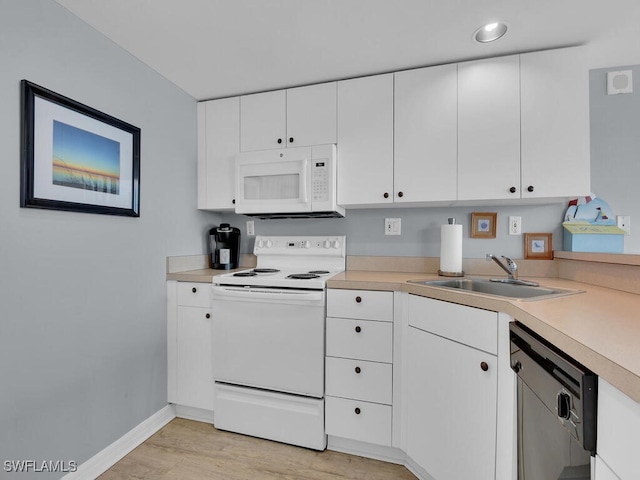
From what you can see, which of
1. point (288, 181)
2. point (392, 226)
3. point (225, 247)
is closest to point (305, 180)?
point (288, 181)

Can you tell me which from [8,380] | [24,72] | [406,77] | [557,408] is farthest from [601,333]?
[24,72]

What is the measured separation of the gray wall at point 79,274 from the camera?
117 cm

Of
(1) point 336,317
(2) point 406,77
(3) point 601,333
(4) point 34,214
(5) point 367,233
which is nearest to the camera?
(3) point 601,333

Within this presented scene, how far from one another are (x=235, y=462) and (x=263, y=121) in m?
2.07

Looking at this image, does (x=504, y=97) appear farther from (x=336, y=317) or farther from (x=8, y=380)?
(x=8, y=380)

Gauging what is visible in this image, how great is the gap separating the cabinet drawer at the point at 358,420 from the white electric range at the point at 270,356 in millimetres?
62

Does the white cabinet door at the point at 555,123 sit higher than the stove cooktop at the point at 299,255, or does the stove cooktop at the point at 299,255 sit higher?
the white cabinet door at the point at 555,123

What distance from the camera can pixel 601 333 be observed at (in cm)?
69

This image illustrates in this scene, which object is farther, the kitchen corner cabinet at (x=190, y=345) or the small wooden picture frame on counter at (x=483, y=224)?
the small wooden picture frame on counter at (x=483, y=224)

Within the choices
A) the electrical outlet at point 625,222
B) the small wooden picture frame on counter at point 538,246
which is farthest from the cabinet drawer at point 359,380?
the electrical outlet at point 625,222

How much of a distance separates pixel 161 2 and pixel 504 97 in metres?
1.80

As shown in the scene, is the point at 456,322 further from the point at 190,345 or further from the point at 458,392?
the point at 190,345

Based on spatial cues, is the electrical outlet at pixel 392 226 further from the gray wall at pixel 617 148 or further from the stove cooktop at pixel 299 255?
the gray wall at pixel 617 148

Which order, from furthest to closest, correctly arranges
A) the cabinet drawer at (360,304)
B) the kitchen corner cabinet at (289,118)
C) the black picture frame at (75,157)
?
the kitchen corner cabinet at (289,118) → the cabinet drawer at (360,304) → the black picture frame at (75,157)
